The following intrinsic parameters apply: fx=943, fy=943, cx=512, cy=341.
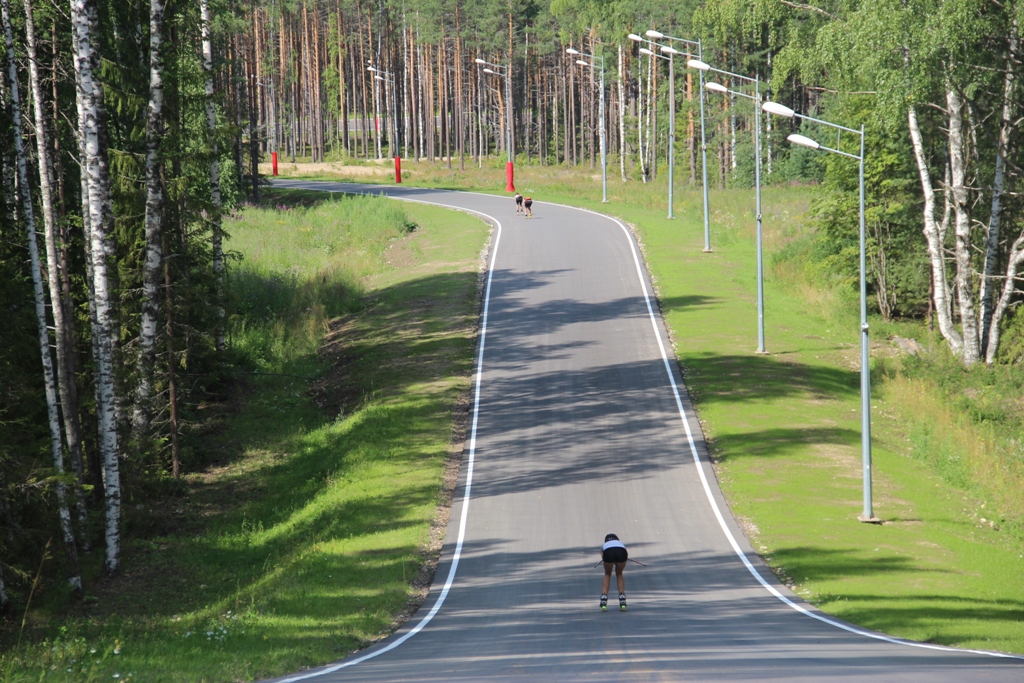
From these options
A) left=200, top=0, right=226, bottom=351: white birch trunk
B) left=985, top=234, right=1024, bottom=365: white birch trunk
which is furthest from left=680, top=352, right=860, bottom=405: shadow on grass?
left=200, top=0, right=226, bottom=351: white birch trunk

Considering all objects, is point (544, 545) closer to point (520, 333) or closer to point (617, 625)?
point (617, 625)

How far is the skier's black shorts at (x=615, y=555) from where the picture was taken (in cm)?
1476

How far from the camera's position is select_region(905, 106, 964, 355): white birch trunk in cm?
3135

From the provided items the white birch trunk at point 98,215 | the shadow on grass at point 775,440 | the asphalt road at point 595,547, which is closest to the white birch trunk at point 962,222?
the shadow on grass at point 775,440

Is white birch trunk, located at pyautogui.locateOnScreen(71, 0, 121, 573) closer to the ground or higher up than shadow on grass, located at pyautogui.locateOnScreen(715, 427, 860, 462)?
higher up

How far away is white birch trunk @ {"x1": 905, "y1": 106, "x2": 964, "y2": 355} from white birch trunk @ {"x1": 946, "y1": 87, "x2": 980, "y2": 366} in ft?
2.77

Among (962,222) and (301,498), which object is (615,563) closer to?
(301,498)

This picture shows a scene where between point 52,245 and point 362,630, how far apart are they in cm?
911

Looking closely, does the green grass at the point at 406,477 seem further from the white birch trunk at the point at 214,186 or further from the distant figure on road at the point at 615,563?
the distant figure on road at the point at 615,563

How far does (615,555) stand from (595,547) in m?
3.85

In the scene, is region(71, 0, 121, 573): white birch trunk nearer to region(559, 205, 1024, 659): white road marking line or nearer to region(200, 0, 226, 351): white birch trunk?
region(200, 0, 226, 351): white birch trunk

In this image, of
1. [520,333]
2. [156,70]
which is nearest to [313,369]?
[520,333]

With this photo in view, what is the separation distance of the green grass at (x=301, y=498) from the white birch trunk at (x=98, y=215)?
7.90ft

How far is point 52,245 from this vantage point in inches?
677
